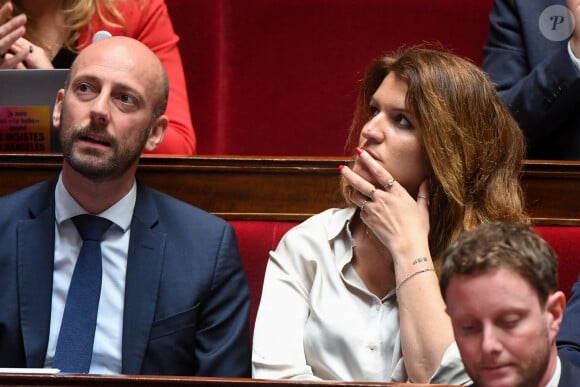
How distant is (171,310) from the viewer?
2.55 feet

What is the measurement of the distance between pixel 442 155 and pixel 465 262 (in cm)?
28

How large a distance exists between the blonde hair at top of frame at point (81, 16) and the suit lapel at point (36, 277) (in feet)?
0.99

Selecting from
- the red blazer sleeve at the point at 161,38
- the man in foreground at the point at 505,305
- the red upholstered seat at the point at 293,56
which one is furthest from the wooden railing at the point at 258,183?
the man in foreground at the point at 505,305

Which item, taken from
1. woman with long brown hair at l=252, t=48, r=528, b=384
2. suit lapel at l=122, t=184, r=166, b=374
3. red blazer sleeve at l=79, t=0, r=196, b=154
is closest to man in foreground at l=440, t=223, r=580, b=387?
woman with long brown hair at l=252, t=48, r=528, b=384

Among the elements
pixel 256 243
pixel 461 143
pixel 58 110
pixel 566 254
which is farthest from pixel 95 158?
pixel 566 254

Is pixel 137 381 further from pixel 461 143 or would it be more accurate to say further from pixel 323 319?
pixel 461 143

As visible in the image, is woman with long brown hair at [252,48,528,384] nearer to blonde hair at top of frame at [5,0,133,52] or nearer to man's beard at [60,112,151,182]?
man's beard at [60,112,151,182]

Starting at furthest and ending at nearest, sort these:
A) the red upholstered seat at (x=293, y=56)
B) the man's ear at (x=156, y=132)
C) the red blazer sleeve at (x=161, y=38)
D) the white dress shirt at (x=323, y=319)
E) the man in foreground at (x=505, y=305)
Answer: the red upholstered seat at (x=293, y=56), the red blazer sleeve at (x=161, y=38), the man's ear at (x=156, y=132), the white dress shirt at (x=323, y=319), the man in foreground at (x=505, y=305)

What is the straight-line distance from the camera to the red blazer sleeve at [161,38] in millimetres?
1038

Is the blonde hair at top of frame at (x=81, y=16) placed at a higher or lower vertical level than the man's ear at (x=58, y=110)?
higher

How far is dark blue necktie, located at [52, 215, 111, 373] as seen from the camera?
752 mm

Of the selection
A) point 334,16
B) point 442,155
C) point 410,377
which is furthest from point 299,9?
point 410,377

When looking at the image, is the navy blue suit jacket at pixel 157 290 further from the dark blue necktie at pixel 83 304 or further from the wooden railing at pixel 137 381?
the wooden railing at pixel 137 381

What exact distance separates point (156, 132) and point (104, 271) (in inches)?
5.4
